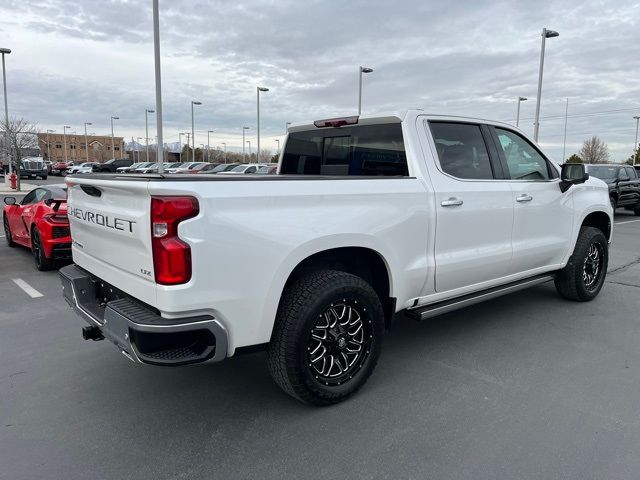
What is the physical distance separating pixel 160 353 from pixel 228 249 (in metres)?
0.66

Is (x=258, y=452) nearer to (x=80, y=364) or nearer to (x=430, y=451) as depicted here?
(x=430, y=451)

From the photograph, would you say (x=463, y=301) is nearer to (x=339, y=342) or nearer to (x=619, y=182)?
(x=339, y=342)

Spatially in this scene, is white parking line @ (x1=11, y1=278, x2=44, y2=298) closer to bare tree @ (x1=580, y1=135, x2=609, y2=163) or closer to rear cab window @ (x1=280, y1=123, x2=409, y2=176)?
rear cab window @ (x1=280, y1=123, x2=409, y2=176)

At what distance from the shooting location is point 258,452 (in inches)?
111

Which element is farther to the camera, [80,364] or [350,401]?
[80,364]

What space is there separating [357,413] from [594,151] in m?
80.7

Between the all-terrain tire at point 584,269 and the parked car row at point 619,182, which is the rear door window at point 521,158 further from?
the parked car row at point 619,182

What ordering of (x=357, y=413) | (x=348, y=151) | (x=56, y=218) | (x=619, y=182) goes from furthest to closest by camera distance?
1. (x=619, y=182)
2. (x=56, y=218)
3. (x=348, y=151)
4. (x=357, y=413)

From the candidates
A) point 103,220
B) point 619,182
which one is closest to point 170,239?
point 103,220

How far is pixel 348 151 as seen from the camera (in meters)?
4.49

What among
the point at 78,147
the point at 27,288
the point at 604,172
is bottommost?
the point at 27,288

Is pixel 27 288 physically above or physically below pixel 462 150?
below

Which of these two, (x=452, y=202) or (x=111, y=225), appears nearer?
(x=111, y=225)

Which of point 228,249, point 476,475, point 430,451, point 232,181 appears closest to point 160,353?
point 228,249
